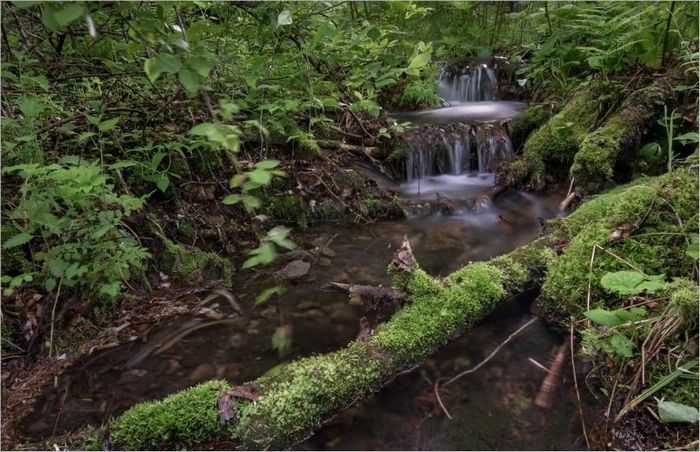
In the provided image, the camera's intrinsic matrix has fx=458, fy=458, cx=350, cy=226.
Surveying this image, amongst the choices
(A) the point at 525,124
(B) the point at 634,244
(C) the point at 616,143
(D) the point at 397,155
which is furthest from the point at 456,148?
(B) the point at 634,244

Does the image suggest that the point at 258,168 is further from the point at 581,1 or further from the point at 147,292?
the point at 581,1

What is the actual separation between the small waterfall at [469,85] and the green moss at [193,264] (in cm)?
704

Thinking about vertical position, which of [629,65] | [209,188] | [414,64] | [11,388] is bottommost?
[11,388]

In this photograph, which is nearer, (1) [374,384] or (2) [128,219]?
(1) [374,384]

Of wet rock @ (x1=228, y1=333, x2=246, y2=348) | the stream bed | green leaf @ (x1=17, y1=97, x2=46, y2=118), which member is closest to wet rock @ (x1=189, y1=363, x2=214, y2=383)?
the stream bed

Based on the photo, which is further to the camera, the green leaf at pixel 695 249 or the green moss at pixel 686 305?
the green leaf at pixel 695 249

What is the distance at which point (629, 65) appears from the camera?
16.8 feet

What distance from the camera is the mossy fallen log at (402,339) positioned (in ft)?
7.11

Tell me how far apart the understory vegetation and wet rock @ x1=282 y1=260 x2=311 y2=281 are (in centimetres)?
35

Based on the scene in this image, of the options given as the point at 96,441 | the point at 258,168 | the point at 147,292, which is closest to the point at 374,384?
the point at 96,441

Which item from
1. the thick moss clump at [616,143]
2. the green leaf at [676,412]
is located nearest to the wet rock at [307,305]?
the green leaf at [676,412]

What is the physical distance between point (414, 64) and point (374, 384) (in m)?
1.87

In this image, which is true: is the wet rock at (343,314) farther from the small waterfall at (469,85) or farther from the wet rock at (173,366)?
the small waterfall at (469,85)

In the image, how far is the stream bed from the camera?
2.35 metres
